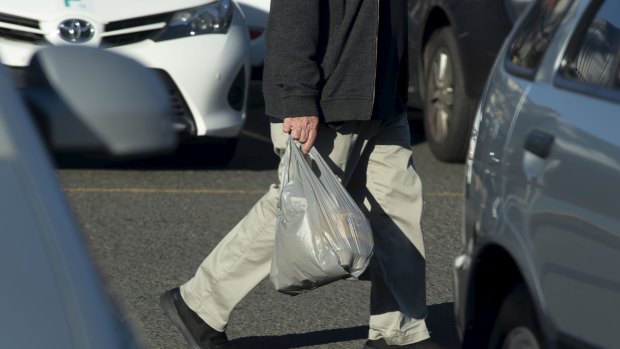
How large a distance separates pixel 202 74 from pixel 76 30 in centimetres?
72

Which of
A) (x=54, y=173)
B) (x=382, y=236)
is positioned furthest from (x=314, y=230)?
(x=54, y=173)

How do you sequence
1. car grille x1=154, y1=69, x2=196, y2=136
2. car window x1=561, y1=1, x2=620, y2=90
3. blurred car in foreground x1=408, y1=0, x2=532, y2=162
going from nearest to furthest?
car window x1=561, y1=1, x2=620, y2=90, car grille x1=154, y1=69, x2=196, y2=136, blurred car in foreground x1=408, y1=0, x2=532, y2=162

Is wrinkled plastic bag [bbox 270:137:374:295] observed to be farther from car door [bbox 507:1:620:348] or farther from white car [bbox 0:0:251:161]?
white car [bbox 0:0:251:161]

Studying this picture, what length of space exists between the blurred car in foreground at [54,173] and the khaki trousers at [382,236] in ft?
7.64

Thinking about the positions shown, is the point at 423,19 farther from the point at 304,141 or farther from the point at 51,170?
the point at 51,170

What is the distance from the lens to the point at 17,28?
750cm

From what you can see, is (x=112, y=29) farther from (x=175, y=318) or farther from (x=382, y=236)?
(x=382, y=236)

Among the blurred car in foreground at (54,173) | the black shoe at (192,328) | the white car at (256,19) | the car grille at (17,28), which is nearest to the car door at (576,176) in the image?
the blurred car in foreground at (54,173)

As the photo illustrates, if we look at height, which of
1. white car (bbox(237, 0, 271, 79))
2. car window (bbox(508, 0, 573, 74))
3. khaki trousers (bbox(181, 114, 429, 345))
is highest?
car window (bbox(508, 0, 573, 74))

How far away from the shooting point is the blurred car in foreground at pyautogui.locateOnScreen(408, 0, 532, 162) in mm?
7902

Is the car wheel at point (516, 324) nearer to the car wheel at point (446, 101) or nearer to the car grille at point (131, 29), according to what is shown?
the car grille at point (131, 29)

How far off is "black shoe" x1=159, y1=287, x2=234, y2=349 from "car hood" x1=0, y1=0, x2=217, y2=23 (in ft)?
10.0

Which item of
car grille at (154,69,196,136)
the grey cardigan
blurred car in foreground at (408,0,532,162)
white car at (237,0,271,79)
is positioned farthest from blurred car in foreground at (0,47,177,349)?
white car at (237,0,271,79)

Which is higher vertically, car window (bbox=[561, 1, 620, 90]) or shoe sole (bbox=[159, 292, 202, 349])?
car window (bbox=[561, 1, 620, 90])
